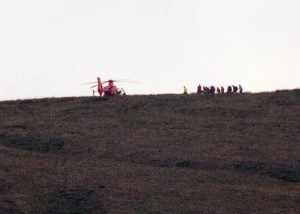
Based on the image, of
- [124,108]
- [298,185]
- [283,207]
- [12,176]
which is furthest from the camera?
[124,108]

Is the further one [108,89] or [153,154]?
[108,89]

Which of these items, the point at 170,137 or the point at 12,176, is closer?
the point at 12,176

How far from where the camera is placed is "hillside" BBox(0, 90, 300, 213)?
90.6ft

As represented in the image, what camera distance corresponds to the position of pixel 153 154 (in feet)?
107

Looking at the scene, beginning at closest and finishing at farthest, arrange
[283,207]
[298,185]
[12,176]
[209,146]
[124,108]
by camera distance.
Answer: [283,207], [298,185], [12,176], [209,146], [124,108]

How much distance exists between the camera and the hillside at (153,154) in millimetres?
27625

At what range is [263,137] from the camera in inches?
1330

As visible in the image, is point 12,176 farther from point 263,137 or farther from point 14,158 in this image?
point 263,137

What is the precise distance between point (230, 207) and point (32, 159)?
10.1 m

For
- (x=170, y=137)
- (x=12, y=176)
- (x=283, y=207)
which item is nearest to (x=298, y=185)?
(x=283, y=207)

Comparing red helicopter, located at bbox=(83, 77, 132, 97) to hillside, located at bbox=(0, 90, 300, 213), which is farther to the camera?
red helicopter, located at bbox=(83, 77, 132, 97)

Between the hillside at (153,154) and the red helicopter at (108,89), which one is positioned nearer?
the hillside at (153,154)

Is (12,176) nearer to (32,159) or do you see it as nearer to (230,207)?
(32,159)

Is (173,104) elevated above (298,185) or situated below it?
above
